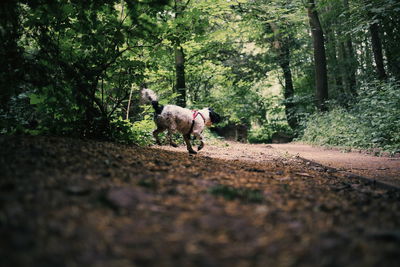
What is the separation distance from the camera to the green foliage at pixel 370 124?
920 centimetres

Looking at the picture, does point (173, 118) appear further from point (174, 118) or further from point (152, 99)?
point (152, 99)

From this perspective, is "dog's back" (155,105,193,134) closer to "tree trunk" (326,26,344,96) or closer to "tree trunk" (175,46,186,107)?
"tree trunk" (175,46,186,107)

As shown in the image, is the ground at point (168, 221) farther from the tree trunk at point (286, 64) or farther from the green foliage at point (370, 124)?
the tree trunk at point (286, 64)

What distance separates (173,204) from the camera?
2.26m

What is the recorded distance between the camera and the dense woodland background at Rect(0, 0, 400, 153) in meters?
4.28

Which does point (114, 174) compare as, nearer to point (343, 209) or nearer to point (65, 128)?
point (343, 209)

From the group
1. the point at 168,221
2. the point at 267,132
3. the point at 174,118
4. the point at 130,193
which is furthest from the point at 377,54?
the point at 168,221

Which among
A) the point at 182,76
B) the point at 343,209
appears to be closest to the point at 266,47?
the point at 182,76

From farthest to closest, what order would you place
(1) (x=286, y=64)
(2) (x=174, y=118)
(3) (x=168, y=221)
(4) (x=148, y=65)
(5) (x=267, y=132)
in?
1. (5) (x=267, y=132)
2. (1) (x=286, y=64)
3. (2) (x=174, y=118)
4. (4) (x=148, y=65)
5. (3) (x=168, y=221)

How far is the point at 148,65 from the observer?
17.6 feet

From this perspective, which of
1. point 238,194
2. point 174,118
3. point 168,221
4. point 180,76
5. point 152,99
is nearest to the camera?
point 168,221

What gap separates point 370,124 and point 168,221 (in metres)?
10.8

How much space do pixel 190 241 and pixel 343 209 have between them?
5.12 ft

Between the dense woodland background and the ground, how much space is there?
188 centimetres
